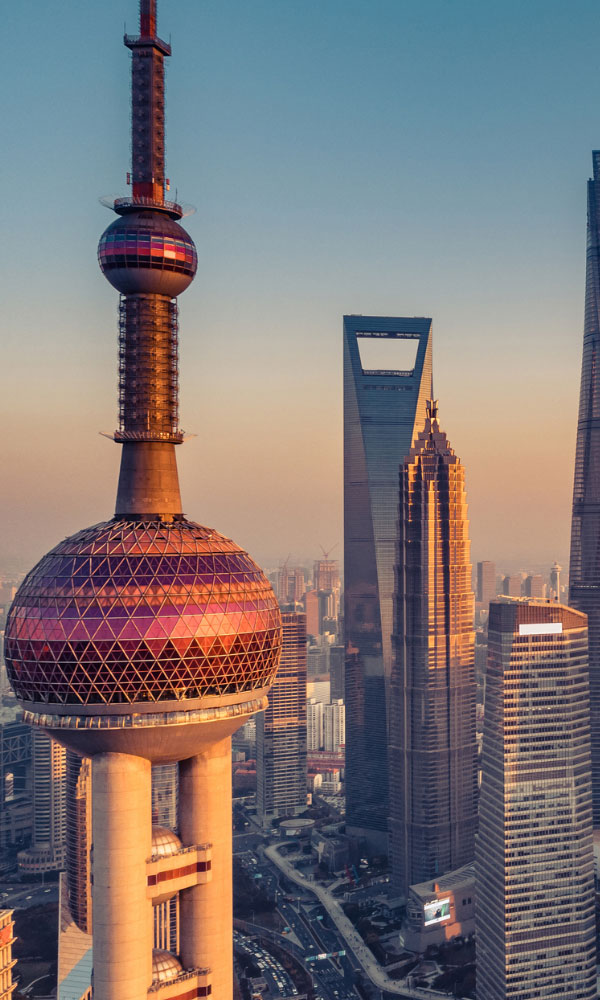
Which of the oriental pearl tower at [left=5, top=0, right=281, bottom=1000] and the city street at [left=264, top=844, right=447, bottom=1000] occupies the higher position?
the oriental pearl tower at [left=5, top=0, right=281, bottom=1000]

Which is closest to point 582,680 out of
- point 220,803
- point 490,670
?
point 490,670

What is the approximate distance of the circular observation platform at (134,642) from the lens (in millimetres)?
56094

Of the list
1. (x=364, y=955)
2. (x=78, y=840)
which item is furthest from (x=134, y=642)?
(x=364, y=955)

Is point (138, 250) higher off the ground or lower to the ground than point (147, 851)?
higher

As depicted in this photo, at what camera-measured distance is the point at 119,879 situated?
56.8 meters

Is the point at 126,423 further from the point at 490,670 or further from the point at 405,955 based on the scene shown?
the point at 405,955

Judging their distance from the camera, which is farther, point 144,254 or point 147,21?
point 147,21

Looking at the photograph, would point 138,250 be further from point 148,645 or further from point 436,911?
point 436,911

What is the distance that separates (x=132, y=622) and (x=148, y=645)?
156 cm

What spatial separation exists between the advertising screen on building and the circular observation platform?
12194 cm

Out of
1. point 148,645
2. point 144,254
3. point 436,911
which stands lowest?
point 436,911

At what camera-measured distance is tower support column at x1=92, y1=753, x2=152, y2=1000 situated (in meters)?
56.9

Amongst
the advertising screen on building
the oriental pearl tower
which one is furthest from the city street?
the oriental pearl tower

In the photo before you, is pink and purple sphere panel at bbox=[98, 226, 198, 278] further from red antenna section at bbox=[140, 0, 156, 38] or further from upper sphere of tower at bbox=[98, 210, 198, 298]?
red antenna section at bbox=[140, 0, 156, 38]
